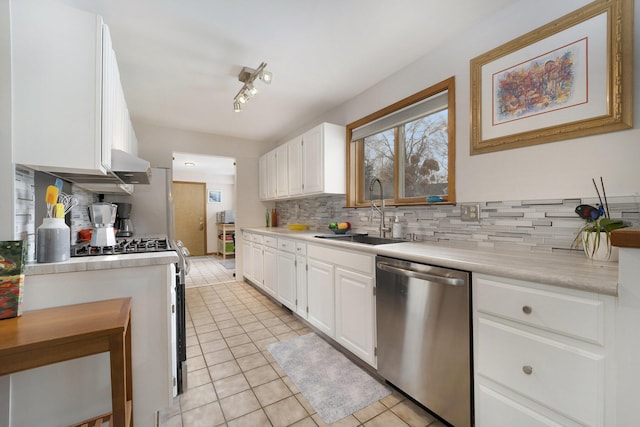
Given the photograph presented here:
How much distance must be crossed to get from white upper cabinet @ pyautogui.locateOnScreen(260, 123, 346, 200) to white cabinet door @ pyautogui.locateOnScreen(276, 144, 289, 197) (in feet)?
0.89

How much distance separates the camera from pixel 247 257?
13.4 feet

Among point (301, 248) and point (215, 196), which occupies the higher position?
point (215, 196)

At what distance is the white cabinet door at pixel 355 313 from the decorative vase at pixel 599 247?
43.7 inches

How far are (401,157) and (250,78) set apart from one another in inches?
61.1

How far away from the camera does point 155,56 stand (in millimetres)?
2080

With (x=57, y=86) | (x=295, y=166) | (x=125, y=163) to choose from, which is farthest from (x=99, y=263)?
(x=295, y=166)

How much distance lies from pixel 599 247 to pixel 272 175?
3.57m

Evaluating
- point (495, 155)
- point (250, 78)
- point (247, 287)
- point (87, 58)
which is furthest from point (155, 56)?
point (247, 287)

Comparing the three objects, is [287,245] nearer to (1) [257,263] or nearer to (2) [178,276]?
(1) [257,263]

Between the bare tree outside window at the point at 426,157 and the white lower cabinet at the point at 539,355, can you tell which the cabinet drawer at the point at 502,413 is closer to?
the white lower cabinet at the point at 539,355

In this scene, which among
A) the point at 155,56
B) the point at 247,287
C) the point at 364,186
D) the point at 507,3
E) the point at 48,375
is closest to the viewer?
the point at 48,375

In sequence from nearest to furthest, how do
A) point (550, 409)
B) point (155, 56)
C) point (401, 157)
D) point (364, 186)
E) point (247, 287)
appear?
point (550, 409) → point (155, 56) → point (401, 157) → point (364, 186) → point (247, 287)

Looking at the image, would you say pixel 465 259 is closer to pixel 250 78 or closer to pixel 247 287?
pixel 250 78

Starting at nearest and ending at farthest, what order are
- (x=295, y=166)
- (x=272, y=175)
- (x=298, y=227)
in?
(x=295, y=166), (x=298, y=227), (x=272, y=175)
